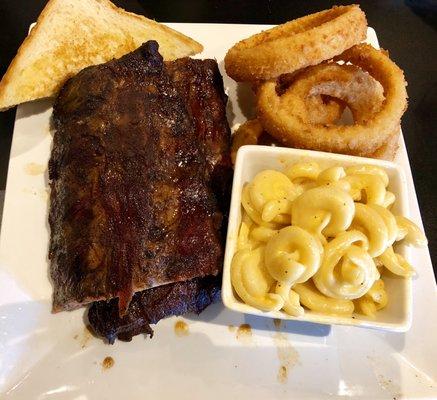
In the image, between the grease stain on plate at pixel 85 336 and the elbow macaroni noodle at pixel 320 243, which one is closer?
the elbow macaroni noodle at pixel 320 243

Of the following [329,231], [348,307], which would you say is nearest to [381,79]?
[329,231]

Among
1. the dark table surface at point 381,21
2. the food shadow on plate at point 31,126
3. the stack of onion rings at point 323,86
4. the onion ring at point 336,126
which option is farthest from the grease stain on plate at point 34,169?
the dark table surface at point 381,21

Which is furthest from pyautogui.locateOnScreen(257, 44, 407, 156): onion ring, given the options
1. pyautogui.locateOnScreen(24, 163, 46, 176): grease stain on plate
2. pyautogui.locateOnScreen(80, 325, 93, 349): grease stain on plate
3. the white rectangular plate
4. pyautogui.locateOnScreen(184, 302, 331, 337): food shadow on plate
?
pyautogui.locateOnScreen(80, 325, 93, 349): grease stain on plate

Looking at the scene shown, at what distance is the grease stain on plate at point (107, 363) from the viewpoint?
1.51 m

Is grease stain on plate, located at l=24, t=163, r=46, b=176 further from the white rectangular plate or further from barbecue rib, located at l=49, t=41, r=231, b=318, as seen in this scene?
the white rectangular plate

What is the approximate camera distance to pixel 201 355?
5.09 ft

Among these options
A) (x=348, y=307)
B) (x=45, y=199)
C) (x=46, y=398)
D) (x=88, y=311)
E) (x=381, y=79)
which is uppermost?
(x=381, y=79)

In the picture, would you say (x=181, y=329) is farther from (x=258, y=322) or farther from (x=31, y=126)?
(x=31, y=126)

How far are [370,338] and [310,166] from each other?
0.63 meters

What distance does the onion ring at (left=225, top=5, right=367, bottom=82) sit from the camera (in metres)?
1.69

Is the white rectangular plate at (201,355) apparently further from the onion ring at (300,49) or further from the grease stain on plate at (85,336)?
the onion ring at (300,49)

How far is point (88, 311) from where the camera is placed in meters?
1.58

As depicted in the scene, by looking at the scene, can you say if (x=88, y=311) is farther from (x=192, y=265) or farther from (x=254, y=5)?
(x=254, y=5)

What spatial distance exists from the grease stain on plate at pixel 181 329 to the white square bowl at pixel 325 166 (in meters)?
0.31
